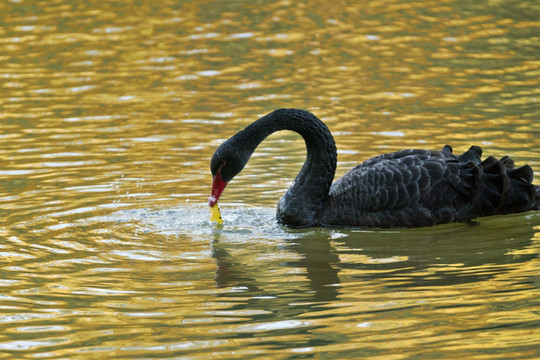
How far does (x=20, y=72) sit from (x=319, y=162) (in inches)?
303

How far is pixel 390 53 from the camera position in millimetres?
14703

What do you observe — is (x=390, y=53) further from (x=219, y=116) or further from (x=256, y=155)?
(x=256, y=155)

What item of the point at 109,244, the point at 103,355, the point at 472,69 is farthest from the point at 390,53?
the point at 103,355

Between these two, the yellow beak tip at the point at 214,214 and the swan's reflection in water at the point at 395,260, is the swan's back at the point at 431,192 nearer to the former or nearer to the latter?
the swan's reflection in water at the point at 395,260

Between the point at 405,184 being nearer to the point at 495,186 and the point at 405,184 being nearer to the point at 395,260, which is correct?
the point at 495,186

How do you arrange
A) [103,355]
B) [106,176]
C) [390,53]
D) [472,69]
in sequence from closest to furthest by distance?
[103,355], [106,176], [472,69], [390,53]

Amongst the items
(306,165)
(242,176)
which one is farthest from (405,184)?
(242,176)

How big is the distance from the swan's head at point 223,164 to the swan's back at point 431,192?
1069 millimetres

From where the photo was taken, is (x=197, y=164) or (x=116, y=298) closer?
(x=116, y=298)

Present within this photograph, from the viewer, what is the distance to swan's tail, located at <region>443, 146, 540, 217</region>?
319 inches

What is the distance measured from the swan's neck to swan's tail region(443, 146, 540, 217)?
1.26 meters

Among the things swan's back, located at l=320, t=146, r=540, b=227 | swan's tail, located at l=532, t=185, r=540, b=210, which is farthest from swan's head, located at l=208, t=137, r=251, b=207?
swan's tail, located at l=532, t=185, r=540, b=210

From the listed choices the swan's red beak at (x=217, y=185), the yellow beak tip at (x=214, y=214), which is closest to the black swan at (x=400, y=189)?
the swan's red beak at (x=217, y=185)

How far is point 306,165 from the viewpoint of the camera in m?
8.57
